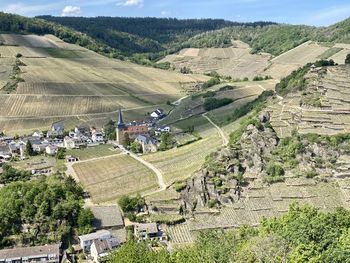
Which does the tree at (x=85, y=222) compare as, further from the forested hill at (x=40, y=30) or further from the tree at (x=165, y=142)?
the forested hill at (x=40, y=30)

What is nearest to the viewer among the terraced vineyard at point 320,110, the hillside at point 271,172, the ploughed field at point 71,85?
the hillside at point 271,172

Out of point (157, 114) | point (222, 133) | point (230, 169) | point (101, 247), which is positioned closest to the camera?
point (101, 247)

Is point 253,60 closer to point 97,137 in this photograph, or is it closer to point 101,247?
point 97,137

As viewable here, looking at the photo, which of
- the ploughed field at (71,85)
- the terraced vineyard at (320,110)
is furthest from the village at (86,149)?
the terraced vineyard at (320,110)

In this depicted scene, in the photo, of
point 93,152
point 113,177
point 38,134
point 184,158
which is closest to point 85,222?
point 113,177

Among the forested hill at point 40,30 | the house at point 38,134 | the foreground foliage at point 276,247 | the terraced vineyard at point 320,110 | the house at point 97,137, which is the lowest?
the house at point 38,134

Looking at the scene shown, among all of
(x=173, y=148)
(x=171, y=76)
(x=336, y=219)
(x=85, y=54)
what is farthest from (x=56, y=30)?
(x=336, y=219)
